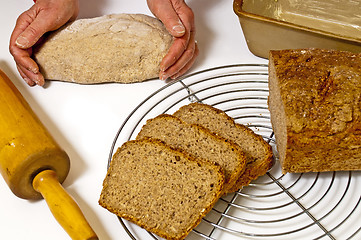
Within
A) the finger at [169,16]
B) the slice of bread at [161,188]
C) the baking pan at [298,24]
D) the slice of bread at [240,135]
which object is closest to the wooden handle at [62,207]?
the slice of bread at [161,188]

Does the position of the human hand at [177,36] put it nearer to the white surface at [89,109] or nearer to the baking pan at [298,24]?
the white surface at [89,109]

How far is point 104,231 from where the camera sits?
2.10 m

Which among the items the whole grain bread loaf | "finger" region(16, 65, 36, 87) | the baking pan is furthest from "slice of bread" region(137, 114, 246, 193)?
"finger" region(16, 65, 36, 87)

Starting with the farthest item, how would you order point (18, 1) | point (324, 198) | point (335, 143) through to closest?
point (18, 1) → point (324, 198) → point (335, 143)

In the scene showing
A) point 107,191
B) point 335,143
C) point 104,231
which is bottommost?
point 104,231

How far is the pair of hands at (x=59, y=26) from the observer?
2.68m

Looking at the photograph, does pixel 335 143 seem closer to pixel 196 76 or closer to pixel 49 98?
pixel 196 76

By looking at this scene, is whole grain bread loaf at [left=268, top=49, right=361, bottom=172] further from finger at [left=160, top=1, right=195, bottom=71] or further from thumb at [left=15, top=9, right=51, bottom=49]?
thumb at [left=15, top=9, right=51, bottom=49]

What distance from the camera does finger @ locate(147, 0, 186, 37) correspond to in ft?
8.92

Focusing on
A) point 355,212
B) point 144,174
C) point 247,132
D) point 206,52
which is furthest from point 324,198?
point 206,52

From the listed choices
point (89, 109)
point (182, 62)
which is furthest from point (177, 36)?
point (89, 109)

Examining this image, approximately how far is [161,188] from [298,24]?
1591 mm

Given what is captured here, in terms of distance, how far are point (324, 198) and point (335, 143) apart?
341 millimetres

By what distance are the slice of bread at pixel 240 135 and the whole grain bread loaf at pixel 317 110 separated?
0.10 metres
